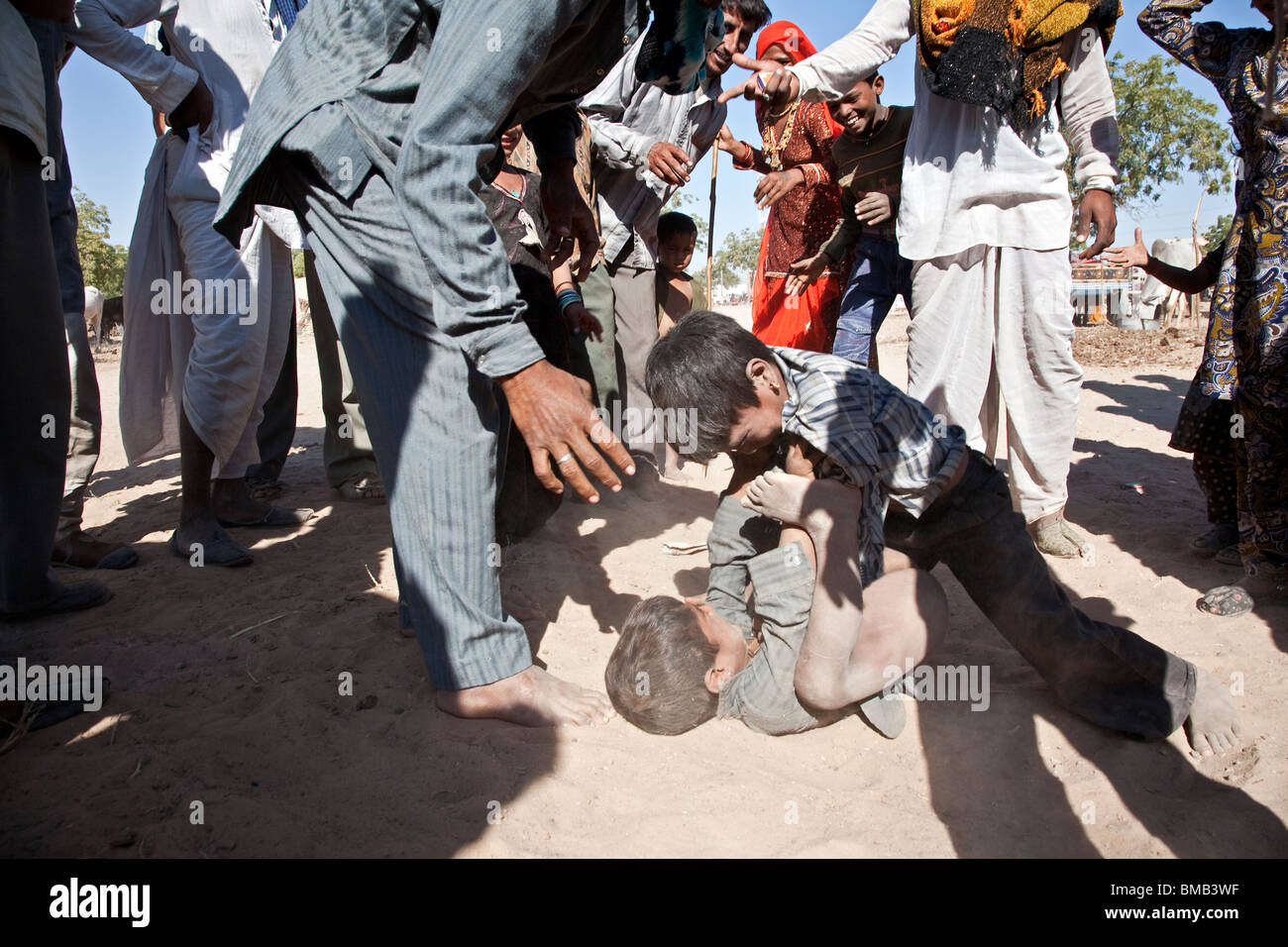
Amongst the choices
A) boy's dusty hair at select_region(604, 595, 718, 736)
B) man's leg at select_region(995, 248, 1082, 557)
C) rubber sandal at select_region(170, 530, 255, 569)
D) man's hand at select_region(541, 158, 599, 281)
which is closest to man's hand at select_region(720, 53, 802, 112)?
man's hand at select_region(541, 158, 599, 281)

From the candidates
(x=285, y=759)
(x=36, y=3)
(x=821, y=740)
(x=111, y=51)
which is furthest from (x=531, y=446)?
(x=111, y=51)

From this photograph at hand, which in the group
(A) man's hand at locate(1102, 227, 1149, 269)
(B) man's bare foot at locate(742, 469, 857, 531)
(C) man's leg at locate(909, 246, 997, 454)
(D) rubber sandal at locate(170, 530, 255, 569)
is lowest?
(D) rubber sandal at locate(170, 530, 255, 569)

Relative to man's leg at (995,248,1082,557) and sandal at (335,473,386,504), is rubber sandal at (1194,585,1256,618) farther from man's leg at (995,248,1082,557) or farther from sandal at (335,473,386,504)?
sandal at (335,473,386,504)

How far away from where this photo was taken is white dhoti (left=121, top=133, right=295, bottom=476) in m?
3.16

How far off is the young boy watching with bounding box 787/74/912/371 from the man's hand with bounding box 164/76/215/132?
267 cm

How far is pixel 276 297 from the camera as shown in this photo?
11.9 feet

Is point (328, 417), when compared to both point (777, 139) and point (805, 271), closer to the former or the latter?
point (805, 271)

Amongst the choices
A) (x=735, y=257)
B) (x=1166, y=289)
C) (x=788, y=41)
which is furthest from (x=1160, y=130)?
(x=735, y=257)

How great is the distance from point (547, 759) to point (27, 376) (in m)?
1.89

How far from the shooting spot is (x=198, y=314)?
127 inches

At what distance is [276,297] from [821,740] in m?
3.10

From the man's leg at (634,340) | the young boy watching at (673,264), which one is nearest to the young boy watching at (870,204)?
the man's leg at (634,340)

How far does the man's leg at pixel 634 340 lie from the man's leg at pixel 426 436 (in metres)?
2.27
